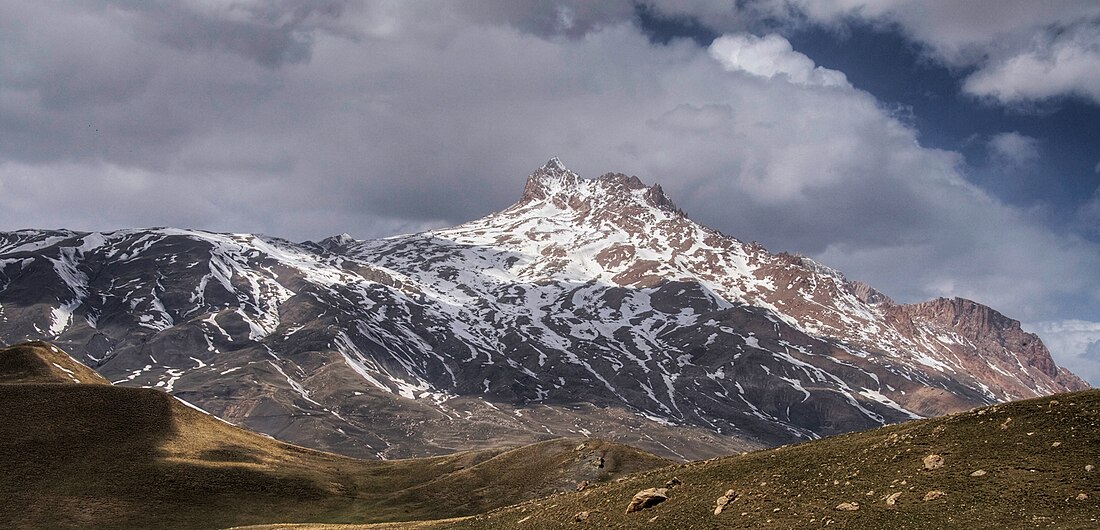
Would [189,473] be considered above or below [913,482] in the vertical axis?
below

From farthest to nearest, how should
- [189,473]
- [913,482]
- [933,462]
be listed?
[189,473]
[933,462]
[913,482]

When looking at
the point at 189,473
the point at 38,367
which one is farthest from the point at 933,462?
the point at 38,367

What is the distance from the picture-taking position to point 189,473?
387 feet

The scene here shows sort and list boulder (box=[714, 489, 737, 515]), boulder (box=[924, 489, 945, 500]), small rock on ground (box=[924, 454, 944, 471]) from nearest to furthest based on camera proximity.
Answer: boulder (box=[924, 489, 945, 500]) < small rock on ground (box=[924, 454, 944, 471]) < boulder (box=[714, 489, 737, 515])

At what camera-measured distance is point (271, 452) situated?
14462cm

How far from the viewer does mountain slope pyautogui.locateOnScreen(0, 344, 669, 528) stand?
→ 106 meters

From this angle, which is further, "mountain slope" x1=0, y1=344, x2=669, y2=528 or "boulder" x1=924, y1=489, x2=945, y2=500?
"mountain slope" x1=0, y1=344, x2=669, y2=528

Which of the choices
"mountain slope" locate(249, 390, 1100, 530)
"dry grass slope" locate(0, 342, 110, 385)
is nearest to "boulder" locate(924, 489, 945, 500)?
"mountain slope" locate(249, 390, 1100, 530)

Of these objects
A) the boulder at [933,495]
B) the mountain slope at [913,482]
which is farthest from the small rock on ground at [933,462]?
the boulder at [933,495]

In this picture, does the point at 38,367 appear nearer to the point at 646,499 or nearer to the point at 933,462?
the point at 646,499

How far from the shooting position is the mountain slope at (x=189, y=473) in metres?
106

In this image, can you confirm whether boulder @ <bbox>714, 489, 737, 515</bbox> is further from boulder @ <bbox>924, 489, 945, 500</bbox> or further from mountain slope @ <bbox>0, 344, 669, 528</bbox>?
mountain slope @ <bbox>0, 344, 669, 528</bbox>

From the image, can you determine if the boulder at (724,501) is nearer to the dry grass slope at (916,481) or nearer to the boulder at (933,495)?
the dry grass slope at (916,481)

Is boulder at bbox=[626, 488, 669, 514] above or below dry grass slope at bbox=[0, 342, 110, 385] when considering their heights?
above
